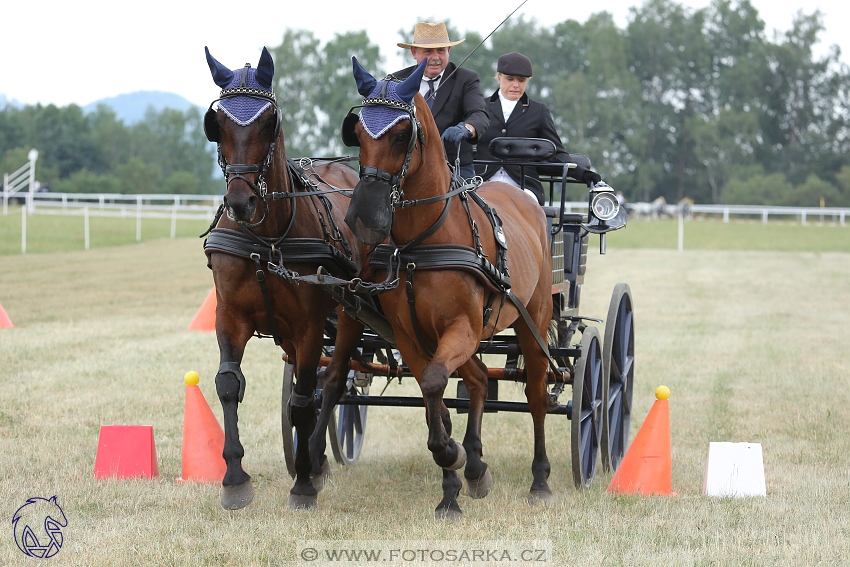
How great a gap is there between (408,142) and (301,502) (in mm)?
2131

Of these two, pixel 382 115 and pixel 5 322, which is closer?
pixel 382 115

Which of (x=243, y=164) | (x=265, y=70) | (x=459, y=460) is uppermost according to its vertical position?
(x=265, y=70)

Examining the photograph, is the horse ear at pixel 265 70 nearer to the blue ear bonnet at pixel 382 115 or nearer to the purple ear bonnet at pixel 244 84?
the purple ear bonnet at pixel 244 84

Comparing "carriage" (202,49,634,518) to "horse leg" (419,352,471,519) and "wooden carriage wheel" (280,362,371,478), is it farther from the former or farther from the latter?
"wooden carriage wheel" (280,362,371,478)

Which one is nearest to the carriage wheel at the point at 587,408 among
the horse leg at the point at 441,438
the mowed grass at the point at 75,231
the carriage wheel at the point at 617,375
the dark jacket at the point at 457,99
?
the carriage wheel at the point at 617,375

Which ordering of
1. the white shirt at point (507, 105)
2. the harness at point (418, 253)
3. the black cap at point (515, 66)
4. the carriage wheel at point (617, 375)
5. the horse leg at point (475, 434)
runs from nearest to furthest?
1. the harness at point (418, 253)
2. the horse leg at point (475, 434)
3. the carriage wheel at point (617, 375)
4. the black cap at point (515, 66)
5. the white shirt at point (507, 105)

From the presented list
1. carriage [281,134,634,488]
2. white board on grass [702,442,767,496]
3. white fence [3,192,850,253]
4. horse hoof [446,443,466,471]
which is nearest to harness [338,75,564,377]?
horse hoof [446,443,466,471]

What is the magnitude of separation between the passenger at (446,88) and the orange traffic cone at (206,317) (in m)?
6.75

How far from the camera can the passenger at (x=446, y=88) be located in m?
5.48

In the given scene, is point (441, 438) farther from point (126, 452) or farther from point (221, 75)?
point (126, 452)

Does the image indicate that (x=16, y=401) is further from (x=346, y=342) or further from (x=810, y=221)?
(x=810, y=221)

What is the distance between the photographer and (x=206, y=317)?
39.5 ft

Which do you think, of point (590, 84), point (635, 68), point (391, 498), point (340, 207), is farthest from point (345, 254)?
point (635, 68)

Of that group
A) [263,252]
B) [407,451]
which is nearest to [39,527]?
[263,252]
